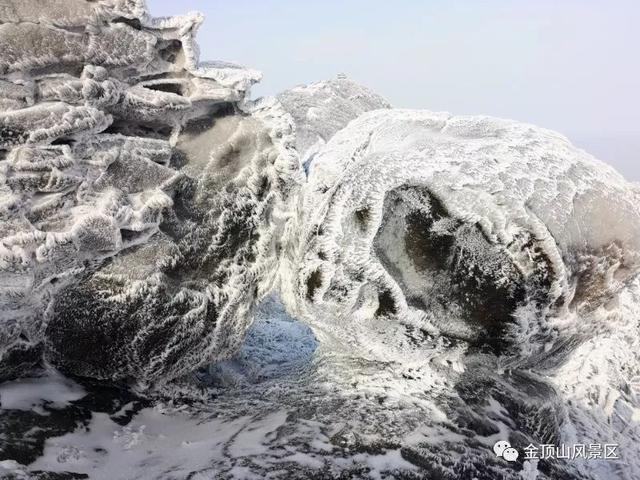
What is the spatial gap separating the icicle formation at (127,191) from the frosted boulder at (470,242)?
8.1 inches

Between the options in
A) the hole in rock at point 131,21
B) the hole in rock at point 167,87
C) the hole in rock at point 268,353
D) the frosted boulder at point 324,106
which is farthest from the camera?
the frosted boulder at point 324,106

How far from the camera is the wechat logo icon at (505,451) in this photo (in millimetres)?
1623

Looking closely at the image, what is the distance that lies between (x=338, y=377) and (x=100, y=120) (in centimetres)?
104

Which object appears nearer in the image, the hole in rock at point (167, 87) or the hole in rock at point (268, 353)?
the hole in rock at point (167, 87)

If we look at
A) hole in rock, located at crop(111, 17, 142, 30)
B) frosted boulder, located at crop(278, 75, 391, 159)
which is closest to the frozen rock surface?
hole in rock, located at crop(111, 17, 142, 30)

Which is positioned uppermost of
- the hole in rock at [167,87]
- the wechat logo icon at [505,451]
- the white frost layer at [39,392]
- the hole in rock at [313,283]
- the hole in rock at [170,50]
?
the hole in rock at [170,50]

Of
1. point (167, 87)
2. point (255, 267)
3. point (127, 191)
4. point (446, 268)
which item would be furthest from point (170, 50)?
point (446, 268)

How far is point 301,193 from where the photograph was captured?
5.74ft

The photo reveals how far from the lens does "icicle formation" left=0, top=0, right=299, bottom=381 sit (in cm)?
129

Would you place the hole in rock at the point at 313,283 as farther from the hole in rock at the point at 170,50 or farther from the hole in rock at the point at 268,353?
the hole in rock at the point at 170,50

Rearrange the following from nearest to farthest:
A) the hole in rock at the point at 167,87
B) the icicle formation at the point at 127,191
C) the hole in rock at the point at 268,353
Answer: the icicle formation at the point at 127,191
the hole in rock at the point at 167,87
the hole in rock at the point at 268,353

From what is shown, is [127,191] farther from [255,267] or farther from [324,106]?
[324,106]

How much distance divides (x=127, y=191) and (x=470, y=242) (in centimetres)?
92

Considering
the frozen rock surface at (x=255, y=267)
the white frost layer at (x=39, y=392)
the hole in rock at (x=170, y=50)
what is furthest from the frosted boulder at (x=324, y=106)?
the white frost layer at (x=39, y=392)
